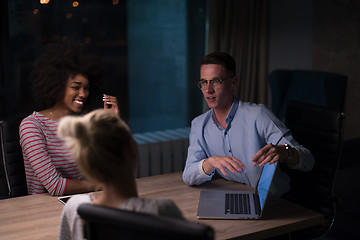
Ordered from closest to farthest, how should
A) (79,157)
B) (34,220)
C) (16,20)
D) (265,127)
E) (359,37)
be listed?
(79,157) → (34,220) → (265,127) → (16,20) → (359,37)

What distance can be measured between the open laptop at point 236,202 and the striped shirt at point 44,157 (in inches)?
→ 25.9

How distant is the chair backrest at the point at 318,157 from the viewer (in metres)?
2.27

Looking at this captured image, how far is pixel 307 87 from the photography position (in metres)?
4.14

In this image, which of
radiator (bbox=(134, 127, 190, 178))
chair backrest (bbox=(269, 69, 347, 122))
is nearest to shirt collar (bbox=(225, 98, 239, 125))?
radiator (bbox=(134, 127, 190, 178))

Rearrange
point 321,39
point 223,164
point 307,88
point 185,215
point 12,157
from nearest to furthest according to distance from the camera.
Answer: point 185,215 < point 223,164 < point 12,157 < point 307,88 < point 321,39

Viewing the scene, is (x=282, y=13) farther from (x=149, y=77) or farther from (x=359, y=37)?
(x=149, y=77)

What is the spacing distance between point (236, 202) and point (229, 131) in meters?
0.58

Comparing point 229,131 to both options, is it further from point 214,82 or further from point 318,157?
point 318,157

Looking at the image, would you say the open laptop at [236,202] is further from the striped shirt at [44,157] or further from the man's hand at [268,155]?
the striped shirt at [44,157]

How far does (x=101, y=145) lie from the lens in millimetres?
1162

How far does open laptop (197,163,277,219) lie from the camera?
1.75 meters

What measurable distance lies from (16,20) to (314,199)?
8.73 feet

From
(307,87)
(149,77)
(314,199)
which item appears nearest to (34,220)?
(314,199)

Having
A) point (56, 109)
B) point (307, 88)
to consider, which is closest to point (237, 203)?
point (56, 109)
